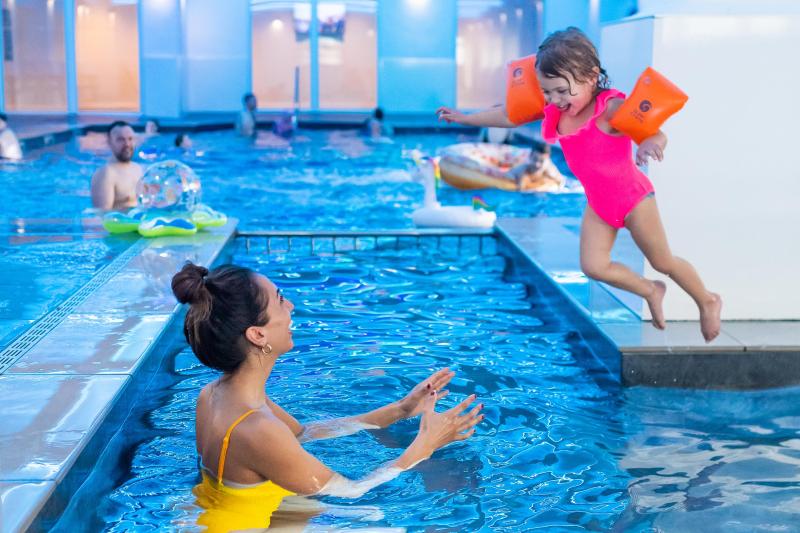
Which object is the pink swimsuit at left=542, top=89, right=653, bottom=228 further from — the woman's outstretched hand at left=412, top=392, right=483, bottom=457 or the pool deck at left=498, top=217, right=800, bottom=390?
the woman's outstretched hand at left=412, top=392, right=483, bottom=457

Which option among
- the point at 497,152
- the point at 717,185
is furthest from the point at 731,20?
the point at 497,152

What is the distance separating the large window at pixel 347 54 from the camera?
24.6 m

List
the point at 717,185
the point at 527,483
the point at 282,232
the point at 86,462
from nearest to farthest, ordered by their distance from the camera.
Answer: the point at 86,462
the point at 527,483
the point at 717,185
the point at 282,232

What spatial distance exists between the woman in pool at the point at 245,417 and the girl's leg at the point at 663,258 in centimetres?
120

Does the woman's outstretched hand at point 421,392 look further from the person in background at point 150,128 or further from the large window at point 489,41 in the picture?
the large window at point 489,41

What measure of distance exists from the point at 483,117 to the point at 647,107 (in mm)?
832

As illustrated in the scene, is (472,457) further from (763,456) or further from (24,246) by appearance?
(24,246)

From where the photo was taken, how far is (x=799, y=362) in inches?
183

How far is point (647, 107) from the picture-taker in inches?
139

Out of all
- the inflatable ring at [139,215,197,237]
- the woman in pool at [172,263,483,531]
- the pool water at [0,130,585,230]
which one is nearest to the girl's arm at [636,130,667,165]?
the woman in pool at [172,263,483,531]

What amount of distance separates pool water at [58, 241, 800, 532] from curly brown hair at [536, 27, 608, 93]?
1.44 m

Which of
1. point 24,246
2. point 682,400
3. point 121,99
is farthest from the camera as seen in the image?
point 121,99

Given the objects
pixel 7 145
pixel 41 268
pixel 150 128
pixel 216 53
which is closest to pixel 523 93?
pixel 41 268

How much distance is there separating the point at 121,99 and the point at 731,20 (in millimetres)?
22430
